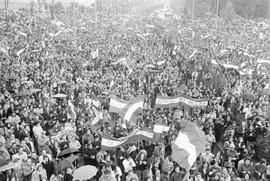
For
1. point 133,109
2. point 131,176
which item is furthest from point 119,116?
point 131,176

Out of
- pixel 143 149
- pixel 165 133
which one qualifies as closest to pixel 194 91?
pixel 165 133

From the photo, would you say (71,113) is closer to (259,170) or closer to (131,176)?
(131,176)

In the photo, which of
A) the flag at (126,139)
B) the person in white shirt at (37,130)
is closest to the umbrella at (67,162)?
the flag at (126,139)

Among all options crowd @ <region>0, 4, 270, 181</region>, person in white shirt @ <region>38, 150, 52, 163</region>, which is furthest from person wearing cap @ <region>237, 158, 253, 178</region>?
person in white shirt @ <region>38, 150, 52, 163</region>

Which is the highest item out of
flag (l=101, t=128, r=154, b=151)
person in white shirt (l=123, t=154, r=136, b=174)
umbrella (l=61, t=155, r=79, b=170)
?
flag (l=101, t=128, r=154, b=151)

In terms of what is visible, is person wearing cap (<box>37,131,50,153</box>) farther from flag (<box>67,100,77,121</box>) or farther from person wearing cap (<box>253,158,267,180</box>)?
person wearing cap (<box>253,158,267,180</box>)

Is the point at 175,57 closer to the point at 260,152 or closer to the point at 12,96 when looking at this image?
the point at 12,96
